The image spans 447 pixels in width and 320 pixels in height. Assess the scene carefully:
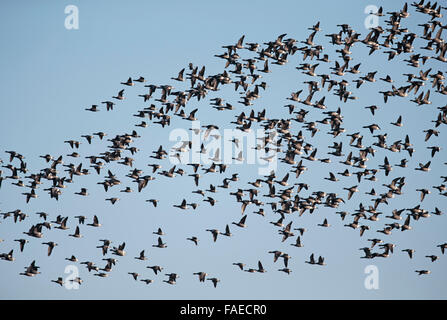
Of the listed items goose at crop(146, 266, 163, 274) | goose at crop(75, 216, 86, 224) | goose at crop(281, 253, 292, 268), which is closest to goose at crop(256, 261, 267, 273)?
goose at crop(281, 253, 292, 268)

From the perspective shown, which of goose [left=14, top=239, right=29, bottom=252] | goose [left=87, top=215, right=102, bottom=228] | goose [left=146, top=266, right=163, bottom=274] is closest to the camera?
goose [left=14, top=239, right=29, bottom=252]

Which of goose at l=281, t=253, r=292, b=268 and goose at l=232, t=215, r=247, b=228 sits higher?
goose at l=232, t=215, r=247, b=228

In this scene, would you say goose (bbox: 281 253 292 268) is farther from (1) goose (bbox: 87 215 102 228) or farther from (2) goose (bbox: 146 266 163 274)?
(1) goose (bbox: 87 215 102 228)

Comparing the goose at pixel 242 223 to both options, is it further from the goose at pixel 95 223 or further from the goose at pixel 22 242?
the goose at pixel 22 242

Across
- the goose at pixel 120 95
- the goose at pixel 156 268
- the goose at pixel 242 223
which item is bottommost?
the goose at pixel 156 268

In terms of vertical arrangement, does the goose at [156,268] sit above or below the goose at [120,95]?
below

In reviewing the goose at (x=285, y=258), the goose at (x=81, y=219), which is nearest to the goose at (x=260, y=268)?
the goose at (x=285, y=258)

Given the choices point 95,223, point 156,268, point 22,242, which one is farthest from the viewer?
point 95,223

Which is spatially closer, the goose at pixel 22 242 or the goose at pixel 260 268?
the goose at pixel 22 242

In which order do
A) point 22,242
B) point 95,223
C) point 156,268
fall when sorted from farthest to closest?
point 95,223
point 156,268
point 22,242

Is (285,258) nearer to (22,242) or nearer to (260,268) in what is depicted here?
(260,268)

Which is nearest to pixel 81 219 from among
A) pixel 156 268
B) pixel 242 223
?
pixel 156 268

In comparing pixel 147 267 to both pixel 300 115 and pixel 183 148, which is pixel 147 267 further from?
pixel 300 115
